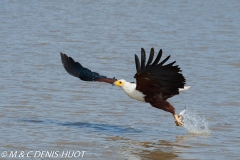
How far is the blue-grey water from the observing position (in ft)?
24.6

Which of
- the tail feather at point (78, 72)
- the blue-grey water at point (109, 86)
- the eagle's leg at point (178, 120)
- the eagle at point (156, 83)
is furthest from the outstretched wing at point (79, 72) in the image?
the eagle's leg at point (178, 120)

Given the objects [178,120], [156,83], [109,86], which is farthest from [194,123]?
[109,86]

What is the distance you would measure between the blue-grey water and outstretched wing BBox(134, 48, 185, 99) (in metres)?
0.53

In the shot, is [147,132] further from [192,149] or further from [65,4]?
[65,4]

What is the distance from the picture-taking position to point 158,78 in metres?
7.71

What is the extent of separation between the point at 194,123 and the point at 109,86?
256 cm

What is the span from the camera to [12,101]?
9.33 m

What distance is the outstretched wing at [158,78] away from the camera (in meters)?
7.47

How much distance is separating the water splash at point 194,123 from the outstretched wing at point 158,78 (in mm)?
477

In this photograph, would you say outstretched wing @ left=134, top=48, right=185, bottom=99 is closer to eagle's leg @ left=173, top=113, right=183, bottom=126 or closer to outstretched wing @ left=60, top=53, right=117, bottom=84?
eagle's leg @ left=173, top=113, right=183, bottom=126

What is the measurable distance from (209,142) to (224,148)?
298 millimetres

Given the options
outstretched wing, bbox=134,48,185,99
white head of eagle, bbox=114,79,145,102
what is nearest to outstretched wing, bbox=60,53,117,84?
white head of eagle, bbox=114,79,145,102

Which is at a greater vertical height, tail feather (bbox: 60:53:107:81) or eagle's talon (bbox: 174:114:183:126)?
tail feather (bbox: 60:53:107:81)

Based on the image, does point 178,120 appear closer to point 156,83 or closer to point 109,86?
point 156,83
